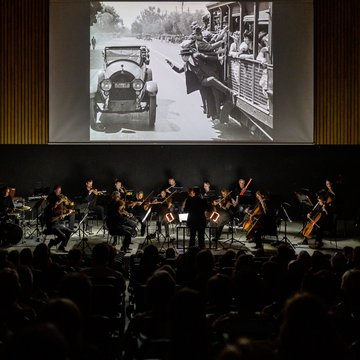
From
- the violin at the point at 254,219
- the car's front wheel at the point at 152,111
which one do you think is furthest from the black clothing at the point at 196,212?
the car's front wheel at the point at 152,111

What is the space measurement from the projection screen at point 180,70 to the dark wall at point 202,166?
1137 millimetres

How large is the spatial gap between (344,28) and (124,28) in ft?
20.2

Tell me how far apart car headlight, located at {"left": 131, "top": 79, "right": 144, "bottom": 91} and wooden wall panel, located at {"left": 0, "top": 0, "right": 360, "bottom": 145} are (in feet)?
8.52

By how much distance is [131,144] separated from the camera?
14.4 meters

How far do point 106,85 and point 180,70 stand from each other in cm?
204

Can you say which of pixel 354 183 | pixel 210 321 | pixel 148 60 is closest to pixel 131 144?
pixel 148 60

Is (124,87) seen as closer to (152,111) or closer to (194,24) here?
(152,111)

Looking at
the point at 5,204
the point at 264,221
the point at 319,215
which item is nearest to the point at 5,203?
the point at 5,204

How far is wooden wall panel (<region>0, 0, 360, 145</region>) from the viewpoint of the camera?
1459cm

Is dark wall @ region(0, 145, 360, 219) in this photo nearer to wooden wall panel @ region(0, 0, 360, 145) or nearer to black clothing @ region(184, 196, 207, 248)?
wooden wall panel @ region(0, 0, 360, 145)

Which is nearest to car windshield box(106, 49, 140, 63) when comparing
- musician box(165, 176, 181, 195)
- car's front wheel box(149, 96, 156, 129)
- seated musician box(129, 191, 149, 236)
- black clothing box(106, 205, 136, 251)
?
car's front wheel box(149, 96, 156, 129)

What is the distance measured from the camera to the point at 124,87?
1409cm

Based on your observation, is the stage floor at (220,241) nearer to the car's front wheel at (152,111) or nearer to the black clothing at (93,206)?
the black clothing at (93,206)

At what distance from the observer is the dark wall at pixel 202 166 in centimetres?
1530
